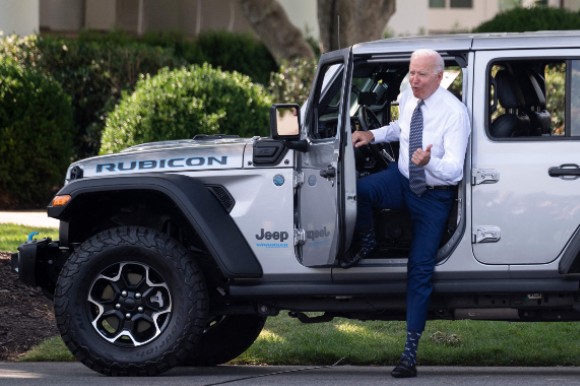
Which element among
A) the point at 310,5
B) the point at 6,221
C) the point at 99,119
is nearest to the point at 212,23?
the point at 310,5

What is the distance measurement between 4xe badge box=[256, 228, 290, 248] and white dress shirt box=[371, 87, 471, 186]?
30.0 inches

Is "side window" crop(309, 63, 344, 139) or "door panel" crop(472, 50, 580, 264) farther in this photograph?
"side window" crop(309, 63, 344, 139)

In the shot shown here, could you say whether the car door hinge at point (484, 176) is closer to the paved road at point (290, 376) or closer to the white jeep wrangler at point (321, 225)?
the white jeep wrangler at point (321, 225)

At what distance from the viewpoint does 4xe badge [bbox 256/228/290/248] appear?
7.82 meters

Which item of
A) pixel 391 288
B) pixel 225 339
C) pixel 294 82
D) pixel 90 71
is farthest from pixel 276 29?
pixel 391 288

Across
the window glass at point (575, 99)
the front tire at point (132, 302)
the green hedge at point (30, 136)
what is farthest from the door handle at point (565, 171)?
the green hedge at point (30, 136)

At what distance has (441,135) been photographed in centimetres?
760

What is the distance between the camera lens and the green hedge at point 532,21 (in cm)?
2231

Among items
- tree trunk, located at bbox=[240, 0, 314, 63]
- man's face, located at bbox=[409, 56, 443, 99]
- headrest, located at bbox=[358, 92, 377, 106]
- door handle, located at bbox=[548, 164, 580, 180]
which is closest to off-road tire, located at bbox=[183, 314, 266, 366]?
headrest, located at bbox=[358, 92, 377, 106]

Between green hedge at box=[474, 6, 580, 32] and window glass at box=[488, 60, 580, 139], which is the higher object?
green hedge at box=[474, 6, 580, 32]

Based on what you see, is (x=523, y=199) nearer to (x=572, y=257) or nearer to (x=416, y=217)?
(x=572, y=257)

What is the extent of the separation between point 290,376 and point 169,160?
1.45m

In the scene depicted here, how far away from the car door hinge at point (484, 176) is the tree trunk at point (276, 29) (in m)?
12.8

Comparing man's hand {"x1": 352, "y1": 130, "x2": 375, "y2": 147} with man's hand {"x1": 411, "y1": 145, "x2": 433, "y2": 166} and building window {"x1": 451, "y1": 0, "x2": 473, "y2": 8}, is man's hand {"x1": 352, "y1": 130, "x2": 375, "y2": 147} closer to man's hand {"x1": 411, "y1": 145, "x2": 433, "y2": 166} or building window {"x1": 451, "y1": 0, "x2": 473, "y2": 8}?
man's hand {"x1": 411, "y1": 145, "x2": 433, "y2": 166}
